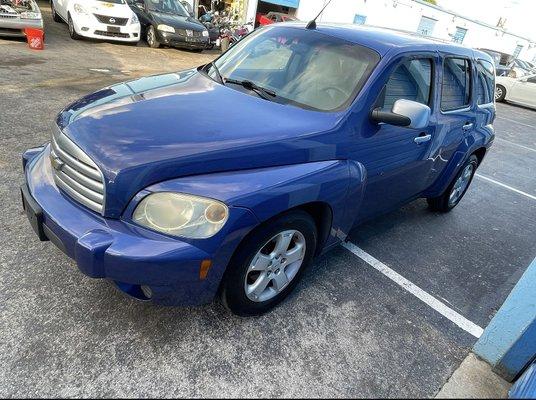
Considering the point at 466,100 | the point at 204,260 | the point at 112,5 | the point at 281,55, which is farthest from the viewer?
the point at 112,5

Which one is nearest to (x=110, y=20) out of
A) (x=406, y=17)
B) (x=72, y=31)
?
(x=72, y=31)

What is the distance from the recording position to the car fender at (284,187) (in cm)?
199

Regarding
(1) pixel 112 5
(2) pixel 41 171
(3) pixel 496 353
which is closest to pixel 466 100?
(3) pixel 496 353

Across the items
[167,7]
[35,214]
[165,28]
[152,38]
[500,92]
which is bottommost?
[500,92]

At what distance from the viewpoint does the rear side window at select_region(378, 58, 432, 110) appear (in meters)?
2.80

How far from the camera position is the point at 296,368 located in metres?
2.21

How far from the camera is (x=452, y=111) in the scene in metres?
3.57

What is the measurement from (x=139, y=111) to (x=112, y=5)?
1050 centimetres

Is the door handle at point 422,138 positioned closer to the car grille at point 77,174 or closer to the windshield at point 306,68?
the windshield at point 306,68

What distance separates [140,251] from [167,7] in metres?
13.0

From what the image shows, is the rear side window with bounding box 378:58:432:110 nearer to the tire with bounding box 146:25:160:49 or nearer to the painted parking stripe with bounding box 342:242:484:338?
the painted parking stripe with bounding box 342:242:484:338

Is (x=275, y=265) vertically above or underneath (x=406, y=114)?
underneath

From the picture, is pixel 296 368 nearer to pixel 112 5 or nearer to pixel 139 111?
pixel 139 111

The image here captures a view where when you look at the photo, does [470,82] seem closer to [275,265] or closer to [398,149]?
[398,149]
